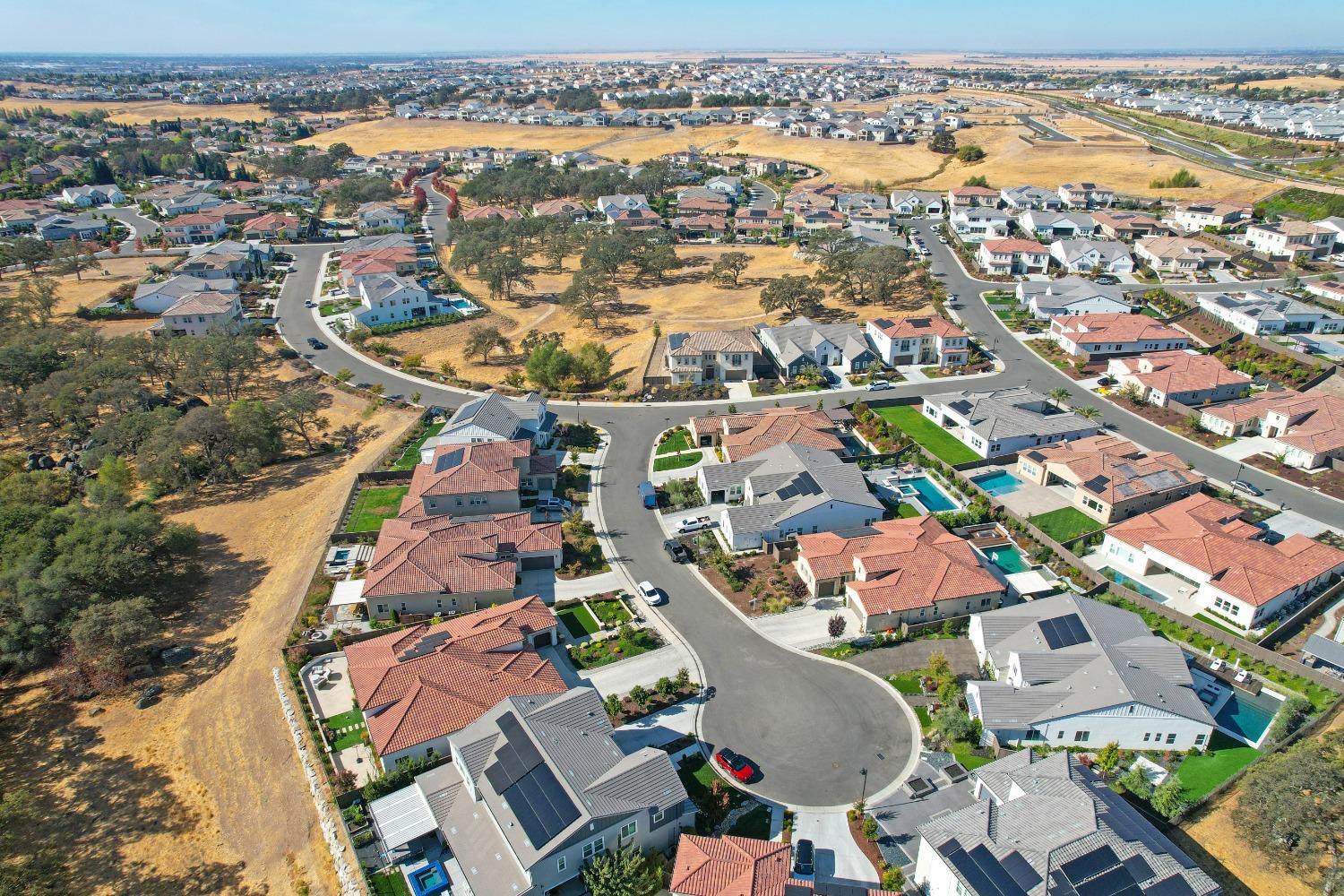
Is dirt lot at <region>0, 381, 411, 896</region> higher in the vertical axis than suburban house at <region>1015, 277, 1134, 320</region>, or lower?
lower

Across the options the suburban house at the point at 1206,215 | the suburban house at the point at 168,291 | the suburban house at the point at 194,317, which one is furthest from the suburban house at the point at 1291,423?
the suburban house at the point at 168,291

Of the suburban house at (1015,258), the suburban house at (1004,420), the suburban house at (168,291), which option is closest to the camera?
the suburban house at (1004,420)

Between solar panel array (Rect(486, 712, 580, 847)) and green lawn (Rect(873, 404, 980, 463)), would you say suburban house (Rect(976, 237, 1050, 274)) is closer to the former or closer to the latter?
green lawn (Rect(873, 404, 980, 463))

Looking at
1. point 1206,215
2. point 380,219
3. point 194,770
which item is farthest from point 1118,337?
point 380,219

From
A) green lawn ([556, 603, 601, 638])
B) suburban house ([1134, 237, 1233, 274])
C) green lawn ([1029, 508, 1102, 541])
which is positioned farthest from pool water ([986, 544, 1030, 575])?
suburban house ([1134, 237, 1233, 274])

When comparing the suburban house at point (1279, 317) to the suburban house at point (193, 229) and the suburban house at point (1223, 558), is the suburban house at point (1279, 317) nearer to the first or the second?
the suburban house at point (1223, 558)

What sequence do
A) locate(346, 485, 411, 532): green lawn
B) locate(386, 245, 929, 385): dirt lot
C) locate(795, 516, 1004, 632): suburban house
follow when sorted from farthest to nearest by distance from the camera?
1. locate(386, 245, 929, 385): dirt lot
2. locate(346, 485, 411, 532): green lawn
3. locate(795, 516, 1004, 632): suburban house

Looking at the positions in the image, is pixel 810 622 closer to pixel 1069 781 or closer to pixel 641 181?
pixel 1069 781

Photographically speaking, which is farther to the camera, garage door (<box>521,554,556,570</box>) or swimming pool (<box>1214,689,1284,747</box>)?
garage door (<box>521,554,556,570</box>)
